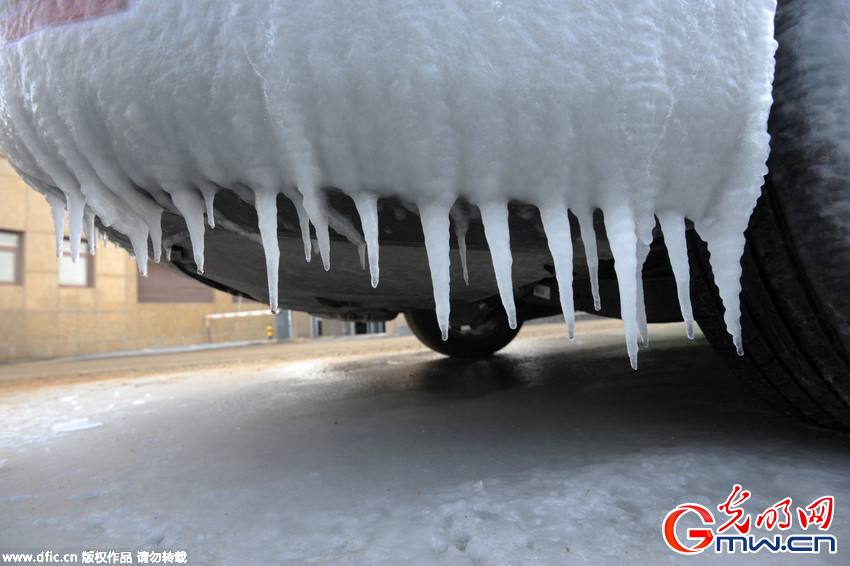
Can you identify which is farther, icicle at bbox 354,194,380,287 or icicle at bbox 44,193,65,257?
icicle at bbox 44,193,65,257

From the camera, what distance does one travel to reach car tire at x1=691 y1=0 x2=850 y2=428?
95 centimetres

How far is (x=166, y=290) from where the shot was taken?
34.2 feet

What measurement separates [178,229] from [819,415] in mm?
1690

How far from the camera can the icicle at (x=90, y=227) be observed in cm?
108

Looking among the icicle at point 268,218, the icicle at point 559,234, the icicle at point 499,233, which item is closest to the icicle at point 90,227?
the icicle at point 268,218

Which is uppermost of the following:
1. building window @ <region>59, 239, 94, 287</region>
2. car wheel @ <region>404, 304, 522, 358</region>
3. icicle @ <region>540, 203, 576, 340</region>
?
building window @ <region>59, 239, 94, 287</region>

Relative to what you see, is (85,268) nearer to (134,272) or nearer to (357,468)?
(134,272)

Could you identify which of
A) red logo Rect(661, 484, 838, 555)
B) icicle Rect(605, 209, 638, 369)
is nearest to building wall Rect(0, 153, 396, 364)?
icicle Rect(605, 209, 638, 369)

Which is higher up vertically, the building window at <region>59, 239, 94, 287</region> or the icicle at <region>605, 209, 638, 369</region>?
the building window at <region>59, 239, 94, 287</region>

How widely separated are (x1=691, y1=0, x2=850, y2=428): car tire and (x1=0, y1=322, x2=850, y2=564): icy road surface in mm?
263

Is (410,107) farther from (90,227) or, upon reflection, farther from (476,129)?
(90,227)

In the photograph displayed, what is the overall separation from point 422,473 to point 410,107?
2.75 ft

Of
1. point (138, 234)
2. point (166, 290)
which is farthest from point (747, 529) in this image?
point (166, 290)

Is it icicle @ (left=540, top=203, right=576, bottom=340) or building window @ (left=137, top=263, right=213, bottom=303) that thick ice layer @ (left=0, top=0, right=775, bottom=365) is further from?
building window @ (left=137, top=263, right=213, bottom=303)
